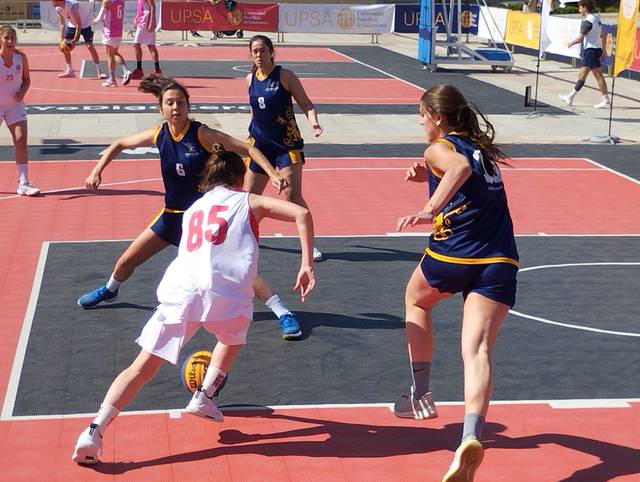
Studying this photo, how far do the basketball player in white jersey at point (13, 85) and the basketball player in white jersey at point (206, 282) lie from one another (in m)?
8.19

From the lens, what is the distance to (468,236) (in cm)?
661

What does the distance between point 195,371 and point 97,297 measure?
2.78m

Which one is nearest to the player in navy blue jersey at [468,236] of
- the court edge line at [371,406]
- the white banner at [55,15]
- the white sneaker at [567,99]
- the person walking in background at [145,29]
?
the court edge line at [371,406]

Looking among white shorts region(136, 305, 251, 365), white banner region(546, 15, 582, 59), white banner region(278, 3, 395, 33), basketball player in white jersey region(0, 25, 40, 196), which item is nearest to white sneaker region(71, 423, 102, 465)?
white shorts region(136, 305, 251, 365)

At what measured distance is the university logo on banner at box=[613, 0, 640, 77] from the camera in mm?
19094

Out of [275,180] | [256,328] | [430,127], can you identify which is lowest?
[256,328]

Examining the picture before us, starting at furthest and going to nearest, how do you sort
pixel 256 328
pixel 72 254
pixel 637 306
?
1. pixel 72 254
2. pixel 637 306
3. pixel 256 328

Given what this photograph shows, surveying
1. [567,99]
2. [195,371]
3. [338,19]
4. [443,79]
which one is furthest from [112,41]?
[195,371]

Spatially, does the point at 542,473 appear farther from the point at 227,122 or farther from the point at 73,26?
the point at 73,26

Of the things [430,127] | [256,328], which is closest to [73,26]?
[256,328]

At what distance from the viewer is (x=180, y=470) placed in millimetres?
6660

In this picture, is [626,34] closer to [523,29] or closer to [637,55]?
[637,55]

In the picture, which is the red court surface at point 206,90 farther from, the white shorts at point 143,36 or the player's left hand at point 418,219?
the player's left hand at point 418,219

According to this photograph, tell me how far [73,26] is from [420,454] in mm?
23496
